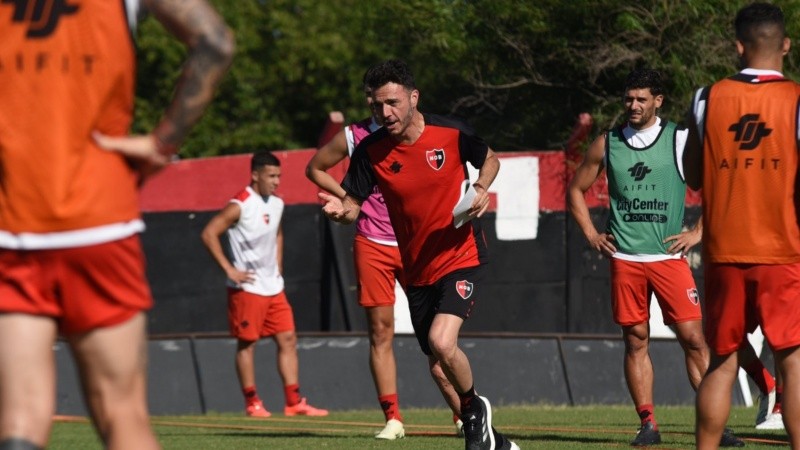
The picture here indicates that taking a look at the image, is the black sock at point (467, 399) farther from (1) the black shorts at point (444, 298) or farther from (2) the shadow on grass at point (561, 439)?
(2) the shadow on grass at point (561, 439)

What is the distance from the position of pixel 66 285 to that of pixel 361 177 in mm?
4720

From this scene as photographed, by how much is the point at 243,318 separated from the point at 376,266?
343cm

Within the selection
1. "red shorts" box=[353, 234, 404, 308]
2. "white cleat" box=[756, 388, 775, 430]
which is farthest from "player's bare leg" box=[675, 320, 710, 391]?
"red shorts" box=[353, 234, 404, 308]

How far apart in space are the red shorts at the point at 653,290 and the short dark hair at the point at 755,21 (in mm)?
3559

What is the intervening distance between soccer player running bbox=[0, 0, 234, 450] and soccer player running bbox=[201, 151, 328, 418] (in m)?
9.61

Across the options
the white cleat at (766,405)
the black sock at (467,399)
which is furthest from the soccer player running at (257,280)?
the black sock at (467,399)

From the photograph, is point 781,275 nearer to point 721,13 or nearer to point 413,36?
point 721,13

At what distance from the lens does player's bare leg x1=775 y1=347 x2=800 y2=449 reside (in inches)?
248

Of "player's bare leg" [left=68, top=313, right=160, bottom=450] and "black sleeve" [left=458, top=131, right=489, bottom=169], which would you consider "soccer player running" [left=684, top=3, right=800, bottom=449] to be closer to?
"black sleeve" [left=458, top=131, right=489, bottom=169]

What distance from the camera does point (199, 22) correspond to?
4.35 m

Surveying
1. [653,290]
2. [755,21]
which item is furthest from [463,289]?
[755,21]

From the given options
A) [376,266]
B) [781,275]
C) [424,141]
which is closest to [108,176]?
[781,275]

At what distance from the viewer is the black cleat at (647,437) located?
9126mm

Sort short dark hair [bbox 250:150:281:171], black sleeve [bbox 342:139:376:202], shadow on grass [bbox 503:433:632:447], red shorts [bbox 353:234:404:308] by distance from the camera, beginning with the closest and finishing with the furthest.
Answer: black sleeve [bbox 342:139:376:202], shadow on grass [bbox 503:433:632:447], red shorts [bbox 353:234:404:308], short dark hair [bbox 250:150:281:171]
